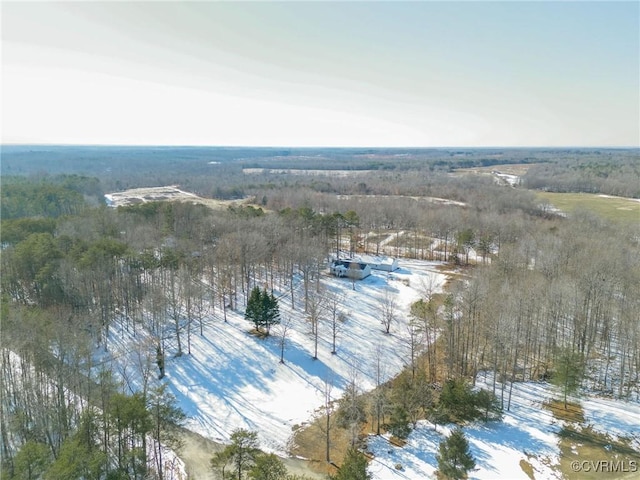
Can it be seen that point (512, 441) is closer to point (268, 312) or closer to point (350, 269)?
point (268, 312)

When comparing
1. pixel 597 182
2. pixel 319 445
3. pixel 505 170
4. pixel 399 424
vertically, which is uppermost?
pixel 505 170

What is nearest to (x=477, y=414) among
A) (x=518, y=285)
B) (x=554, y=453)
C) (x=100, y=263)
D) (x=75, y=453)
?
(x=554, y=453)

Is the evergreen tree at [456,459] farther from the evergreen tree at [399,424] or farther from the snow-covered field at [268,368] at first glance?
the snow-covered field at [268,368]

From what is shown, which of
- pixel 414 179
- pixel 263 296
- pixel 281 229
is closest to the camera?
pixel 263 296

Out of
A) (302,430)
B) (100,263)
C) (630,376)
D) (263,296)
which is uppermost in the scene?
(100,263)

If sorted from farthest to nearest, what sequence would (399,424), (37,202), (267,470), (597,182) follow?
(597,182) → (37,202) → (399,424) → (267,470)

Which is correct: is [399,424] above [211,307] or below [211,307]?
below

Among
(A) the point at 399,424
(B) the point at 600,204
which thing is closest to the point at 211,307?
(A) the point at 399,424

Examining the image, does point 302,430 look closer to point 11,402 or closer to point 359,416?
point 359,416

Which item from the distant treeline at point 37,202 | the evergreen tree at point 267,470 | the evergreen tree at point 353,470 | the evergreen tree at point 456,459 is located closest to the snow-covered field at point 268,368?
the evergreen tree at point 267,470
